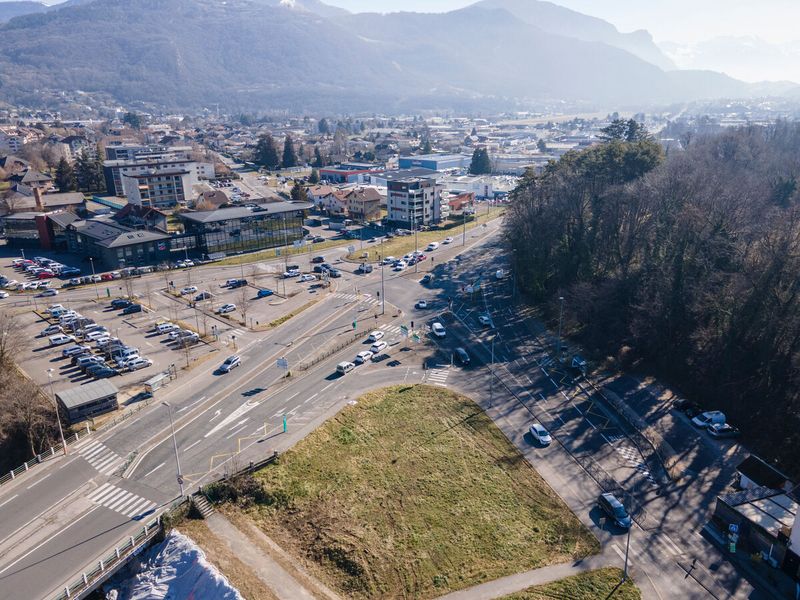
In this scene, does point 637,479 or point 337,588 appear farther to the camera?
point 637,479

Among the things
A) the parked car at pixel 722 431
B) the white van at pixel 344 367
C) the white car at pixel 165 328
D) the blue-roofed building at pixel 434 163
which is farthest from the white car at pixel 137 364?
the blue-roofed building at pixel 434 163

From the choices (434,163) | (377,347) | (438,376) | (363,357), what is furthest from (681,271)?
(434,163)

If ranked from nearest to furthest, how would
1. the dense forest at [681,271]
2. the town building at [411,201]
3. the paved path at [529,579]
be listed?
1. the paved path at [529,579]
2. the dense forest at [681,271]
3. the town building at [411,201]

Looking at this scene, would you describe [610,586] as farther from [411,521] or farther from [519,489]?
[411,521]

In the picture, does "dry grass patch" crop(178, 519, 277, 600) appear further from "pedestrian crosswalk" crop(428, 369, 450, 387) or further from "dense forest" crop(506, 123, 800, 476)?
"dense forest" crop(506, 123, 800, 476)

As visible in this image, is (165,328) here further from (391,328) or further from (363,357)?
(391,328)

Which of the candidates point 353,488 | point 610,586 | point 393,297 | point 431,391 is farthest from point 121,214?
point 610,586

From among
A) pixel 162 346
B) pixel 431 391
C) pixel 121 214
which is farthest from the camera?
pixel 121 214

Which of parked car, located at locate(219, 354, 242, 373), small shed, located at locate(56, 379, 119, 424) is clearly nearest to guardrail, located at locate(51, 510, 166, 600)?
small shed, located at locate(56, 379, 119, 424)

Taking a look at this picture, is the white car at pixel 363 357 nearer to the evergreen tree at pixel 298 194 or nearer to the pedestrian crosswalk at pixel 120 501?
the pedestrian crosswalk at pixel 120 501
